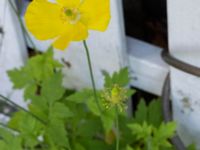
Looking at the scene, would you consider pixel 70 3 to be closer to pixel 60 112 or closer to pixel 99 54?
pixel 60 112

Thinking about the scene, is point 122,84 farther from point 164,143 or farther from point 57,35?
point 57,35

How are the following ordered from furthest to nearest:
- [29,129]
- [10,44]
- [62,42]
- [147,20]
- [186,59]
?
[10,44] < [147,20] < [29,129] < [186,59] < [62,42]

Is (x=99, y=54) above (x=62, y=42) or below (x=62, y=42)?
below

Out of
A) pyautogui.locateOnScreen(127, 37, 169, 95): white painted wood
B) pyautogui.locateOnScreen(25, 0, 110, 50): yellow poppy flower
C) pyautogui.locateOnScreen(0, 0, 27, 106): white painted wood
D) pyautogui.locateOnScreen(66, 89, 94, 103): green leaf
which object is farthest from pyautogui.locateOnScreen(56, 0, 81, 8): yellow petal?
pyautogui.locateOnScreen(0, 0, 27, 106): white painted wood

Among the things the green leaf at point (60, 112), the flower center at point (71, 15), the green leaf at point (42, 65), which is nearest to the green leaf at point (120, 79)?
the green leaf at point (60, 112)

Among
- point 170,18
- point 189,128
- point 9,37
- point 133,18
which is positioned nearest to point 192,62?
point 170,18

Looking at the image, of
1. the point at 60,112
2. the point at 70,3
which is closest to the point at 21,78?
the point at 60,112
